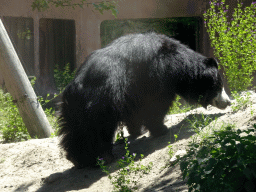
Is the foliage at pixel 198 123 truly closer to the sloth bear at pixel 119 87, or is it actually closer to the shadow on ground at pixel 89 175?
the shadow on ground at pixel 89 175

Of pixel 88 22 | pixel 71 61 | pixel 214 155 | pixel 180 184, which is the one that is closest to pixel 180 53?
pixel 180 184

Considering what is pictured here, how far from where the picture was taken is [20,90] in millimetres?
5102

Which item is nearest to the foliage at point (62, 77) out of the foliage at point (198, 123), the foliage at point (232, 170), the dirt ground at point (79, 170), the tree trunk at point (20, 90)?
the tree trunk at point (20, 90)

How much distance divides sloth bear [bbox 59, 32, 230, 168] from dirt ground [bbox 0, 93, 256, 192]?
0.31 m

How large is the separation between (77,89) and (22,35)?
7.11 metres

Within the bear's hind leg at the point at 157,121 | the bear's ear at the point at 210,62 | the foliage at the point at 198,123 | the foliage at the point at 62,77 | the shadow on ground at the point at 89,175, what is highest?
the bear's ear at the point at 210,62

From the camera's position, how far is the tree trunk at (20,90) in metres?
5.02

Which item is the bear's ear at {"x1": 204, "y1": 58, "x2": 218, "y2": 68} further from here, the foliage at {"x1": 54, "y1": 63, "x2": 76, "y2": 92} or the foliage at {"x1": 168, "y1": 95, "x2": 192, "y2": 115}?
the foliage at {"x1": 54, "y1": 63, "x2": 76, "y2": 92}

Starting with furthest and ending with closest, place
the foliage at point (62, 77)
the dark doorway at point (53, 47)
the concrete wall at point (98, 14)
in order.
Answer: the dark doorway at point (53, 47)
the foliage at point (62, 77)
the concrete wall at point (98, 14)

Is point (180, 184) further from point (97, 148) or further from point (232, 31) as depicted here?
point (232, 31)

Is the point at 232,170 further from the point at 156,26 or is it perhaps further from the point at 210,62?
the point at 156,26

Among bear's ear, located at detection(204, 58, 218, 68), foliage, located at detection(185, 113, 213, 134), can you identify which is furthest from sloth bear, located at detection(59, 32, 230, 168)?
foliage, located at detection(185, 113, 213, 134)

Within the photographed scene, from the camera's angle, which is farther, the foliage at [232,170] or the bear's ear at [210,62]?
the bear's ear at [210,62]

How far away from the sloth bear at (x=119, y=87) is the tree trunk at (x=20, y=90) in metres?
1.41
